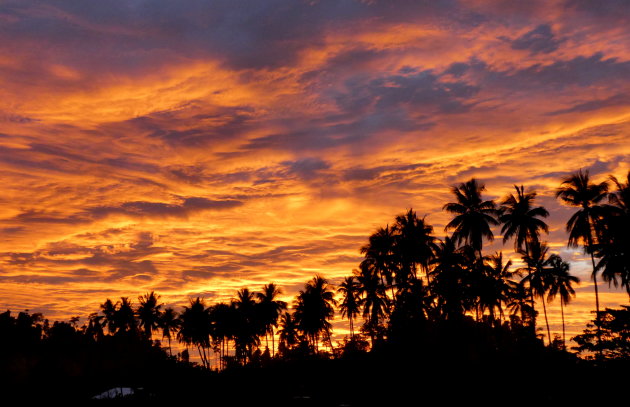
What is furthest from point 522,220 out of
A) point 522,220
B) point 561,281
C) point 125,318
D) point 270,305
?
point 125,318

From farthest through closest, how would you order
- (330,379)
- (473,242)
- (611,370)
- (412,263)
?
(412,263) < (330,379) < (473,242) < (611,370)

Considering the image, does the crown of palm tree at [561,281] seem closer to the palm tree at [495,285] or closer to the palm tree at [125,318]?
the palm tree at [495,285]

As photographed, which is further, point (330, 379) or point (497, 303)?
point (497, 303)

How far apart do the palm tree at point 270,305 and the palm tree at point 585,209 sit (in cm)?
6446

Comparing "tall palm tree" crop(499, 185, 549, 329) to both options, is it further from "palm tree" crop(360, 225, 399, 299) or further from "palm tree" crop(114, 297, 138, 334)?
"palm tree" crop(114, 297, 138, 334)

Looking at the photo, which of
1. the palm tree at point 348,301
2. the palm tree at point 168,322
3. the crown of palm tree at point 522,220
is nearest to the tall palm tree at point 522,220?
the crown of palm tree at point 522,220

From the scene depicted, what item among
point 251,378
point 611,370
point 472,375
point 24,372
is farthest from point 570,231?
point 24,372

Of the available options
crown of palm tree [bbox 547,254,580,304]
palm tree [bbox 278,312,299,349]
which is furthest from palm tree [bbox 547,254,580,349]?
palm tree [bbox 278,312,299,349]

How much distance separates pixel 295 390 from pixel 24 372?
105 feet

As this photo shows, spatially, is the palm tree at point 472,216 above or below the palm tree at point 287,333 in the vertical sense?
above

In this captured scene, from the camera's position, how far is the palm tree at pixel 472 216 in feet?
211

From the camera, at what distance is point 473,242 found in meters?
64.2

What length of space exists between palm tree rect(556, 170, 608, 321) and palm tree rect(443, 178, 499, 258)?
827 centimetres

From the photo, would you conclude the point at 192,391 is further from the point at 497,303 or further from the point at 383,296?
the point at 497,303
